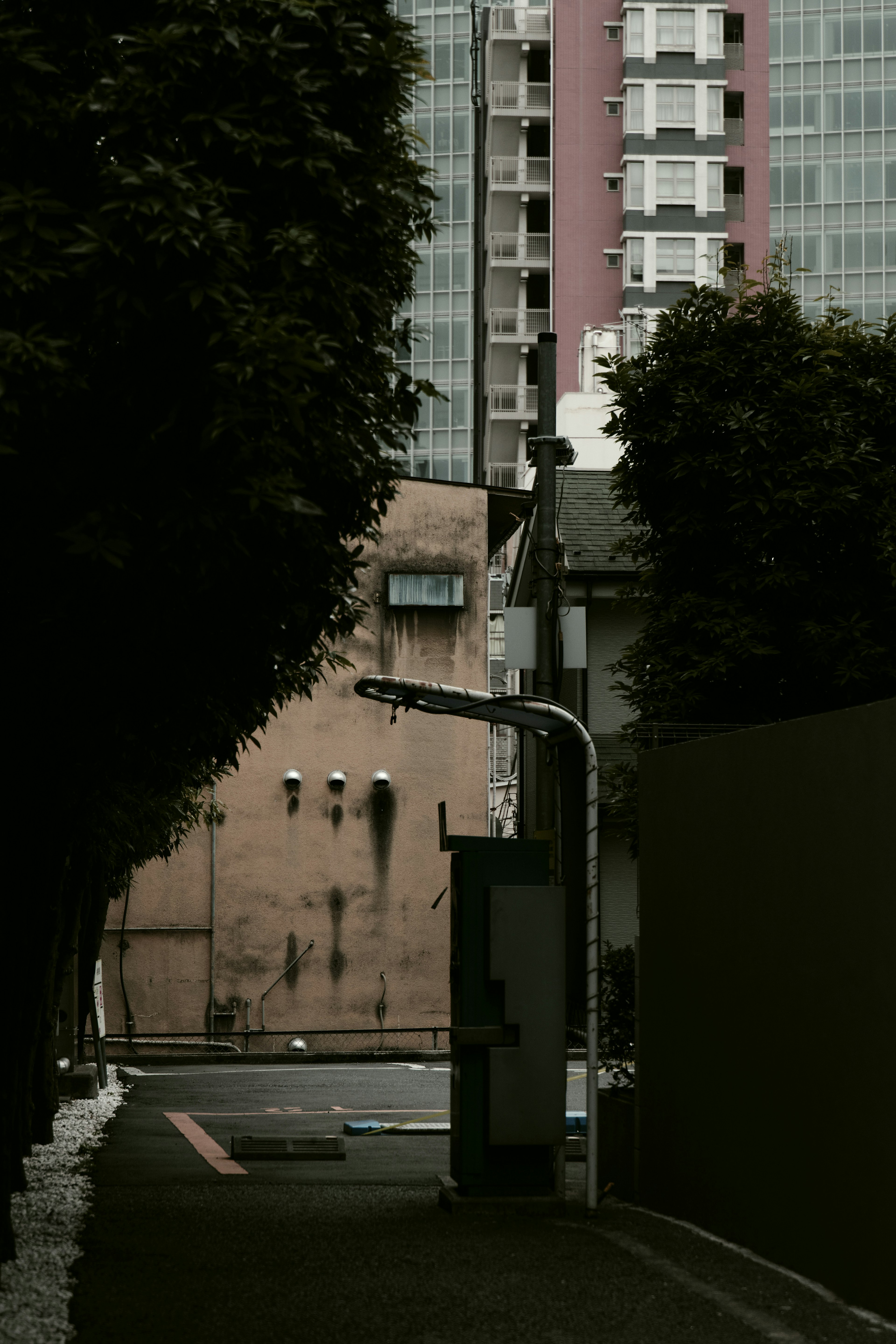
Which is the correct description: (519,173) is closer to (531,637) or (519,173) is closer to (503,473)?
(503,473)

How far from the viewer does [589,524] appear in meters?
26.4

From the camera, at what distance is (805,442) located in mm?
12422

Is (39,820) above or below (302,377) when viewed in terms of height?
below

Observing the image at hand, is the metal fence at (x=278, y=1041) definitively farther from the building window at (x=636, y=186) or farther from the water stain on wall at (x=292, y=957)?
the building window at (x=636, y=186)

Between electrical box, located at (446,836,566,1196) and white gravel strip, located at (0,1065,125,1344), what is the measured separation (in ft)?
7.30

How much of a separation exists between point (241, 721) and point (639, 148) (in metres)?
64.2

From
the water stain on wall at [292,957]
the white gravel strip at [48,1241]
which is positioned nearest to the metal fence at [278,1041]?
the water stain on wall at [292,957]

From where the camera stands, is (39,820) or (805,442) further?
(805,442)

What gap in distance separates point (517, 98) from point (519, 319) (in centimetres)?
1018

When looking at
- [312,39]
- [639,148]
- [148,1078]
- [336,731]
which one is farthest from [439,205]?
[312,39]

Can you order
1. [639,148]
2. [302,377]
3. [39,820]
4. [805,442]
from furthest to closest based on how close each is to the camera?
[639,148], [805,442], [39,820], [302,377]

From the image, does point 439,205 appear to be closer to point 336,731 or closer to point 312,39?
point 336,731

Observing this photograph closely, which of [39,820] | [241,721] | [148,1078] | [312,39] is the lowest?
[148,1078]

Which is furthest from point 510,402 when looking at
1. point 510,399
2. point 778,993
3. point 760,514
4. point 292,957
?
point 778,993
